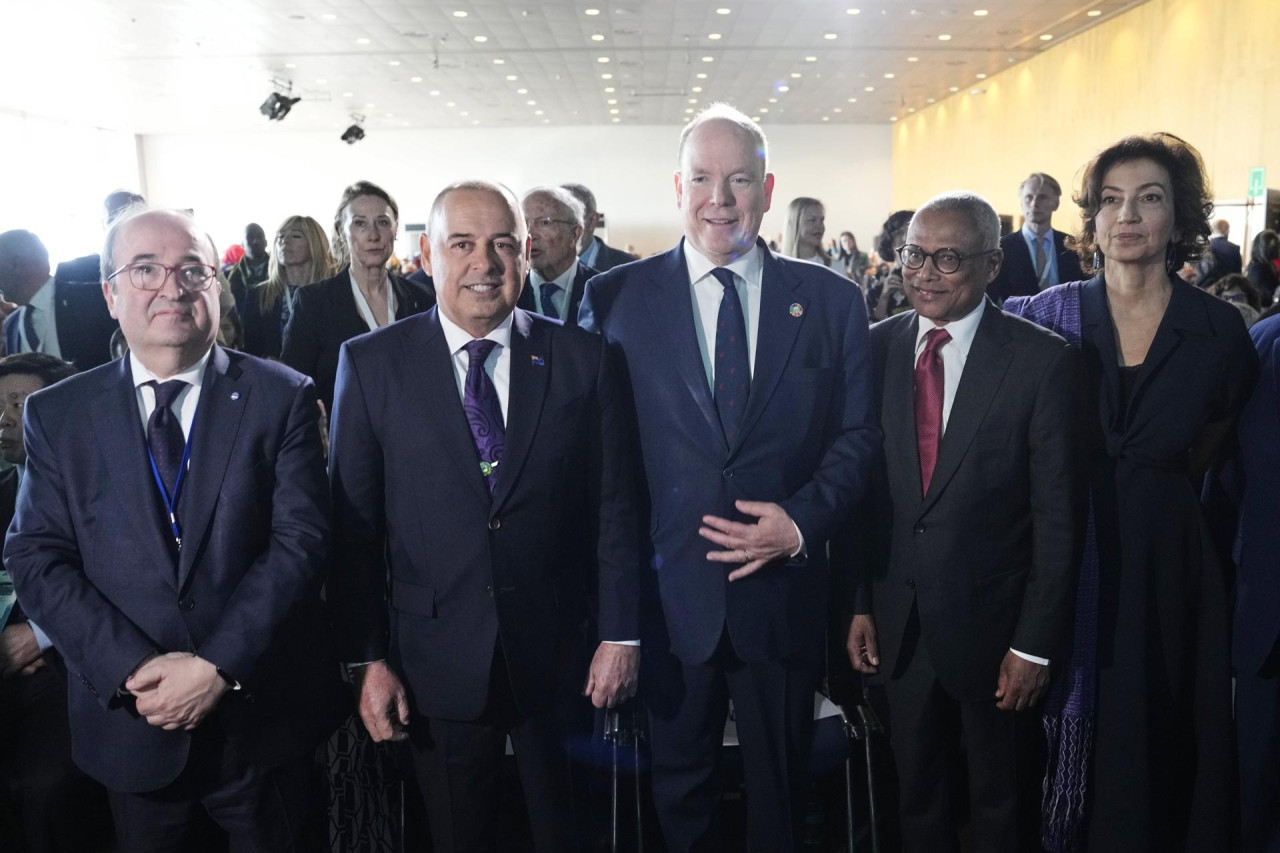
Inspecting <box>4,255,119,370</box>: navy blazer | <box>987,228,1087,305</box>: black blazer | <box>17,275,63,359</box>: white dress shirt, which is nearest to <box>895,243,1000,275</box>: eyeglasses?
<box>987,228,1087,305</box>: black blazer

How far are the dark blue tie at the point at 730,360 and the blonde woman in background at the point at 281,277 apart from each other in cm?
313

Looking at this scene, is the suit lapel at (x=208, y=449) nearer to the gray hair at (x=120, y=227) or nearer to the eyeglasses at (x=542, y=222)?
the gray hair at (x=120, y=227)

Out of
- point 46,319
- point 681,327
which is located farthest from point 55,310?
point 681,327

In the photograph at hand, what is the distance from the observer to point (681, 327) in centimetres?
201

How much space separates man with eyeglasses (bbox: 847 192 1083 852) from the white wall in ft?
74.2

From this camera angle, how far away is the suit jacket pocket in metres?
1.84

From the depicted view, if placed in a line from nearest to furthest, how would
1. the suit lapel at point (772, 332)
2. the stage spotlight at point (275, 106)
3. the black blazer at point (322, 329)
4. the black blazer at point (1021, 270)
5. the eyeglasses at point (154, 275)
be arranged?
the eyeglasses at point (154, 275)
the suit lapel at point (772, 332)
the black blazer at point (322, 329)
the black blazer at point (1021, 270)
the stage spotlight at point (275, 106)

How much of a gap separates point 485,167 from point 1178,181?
77.6 feet

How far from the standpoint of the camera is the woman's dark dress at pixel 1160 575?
2.21m

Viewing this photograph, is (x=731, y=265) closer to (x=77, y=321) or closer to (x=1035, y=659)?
(x=1035, y=659)

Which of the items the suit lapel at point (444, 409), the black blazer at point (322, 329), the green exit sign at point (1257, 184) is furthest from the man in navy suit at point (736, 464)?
the green exit sign at point (1257, 184)

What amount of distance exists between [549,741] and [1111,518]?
1.46 m

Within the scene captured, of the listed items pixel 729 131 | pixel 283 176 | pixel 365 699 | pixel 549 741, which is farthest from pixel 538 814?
pixel 283 176

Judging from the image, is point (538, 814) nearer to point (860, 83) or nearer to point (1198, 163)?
point (1198, 163)
